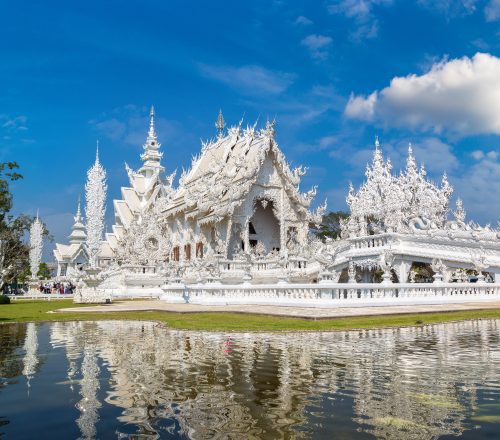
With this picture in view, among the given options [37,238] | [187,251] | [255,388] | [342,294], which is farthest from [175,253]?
[37,238]

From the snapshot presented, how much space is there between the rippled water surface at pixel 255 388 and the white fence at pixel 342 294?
6310mm

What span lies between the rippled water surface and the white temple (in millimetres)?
7921

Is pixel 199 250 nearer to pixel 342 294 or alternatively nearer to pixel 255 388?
pixel 342 294

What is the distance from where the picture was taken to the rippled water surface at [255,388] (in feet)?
14.0

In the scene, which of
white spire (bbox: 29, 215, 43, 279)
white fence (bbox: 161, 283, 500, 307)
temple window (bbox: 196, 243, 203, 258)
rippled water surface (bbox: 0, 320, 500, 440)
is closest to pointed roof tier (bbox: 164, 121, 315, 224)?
temple window (bbox: 196, 243, 203, 258)

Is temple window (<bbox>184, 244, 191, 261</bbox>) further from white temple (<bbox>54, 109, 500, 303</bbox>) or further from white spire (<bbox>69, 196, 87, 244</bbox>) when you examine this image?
white spire (<bbox>69, 196, 87, 244</bbox>)

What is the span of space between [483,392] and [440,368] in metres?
1.29

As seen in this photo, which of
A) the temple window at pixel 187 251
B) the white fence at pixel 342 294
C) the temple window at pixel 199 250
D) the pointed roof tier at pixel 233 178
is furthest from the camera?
the temple window at pixel 187 251

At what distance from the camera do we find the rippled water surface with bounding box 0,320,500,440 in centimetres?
427

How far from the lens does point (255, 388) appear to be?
564cm

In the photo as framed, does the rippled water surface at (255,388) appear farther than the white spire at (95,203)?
No

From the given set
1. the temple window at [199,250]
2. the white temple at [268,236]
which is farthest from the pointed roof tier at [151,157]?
the temple window at [199,250]

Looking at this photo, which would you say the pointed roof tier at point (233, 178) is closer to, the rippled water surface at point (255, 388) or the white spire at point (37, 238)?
the rippled water surface at point (255, 388)

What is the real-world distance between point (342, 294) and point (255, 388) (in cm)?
1109
